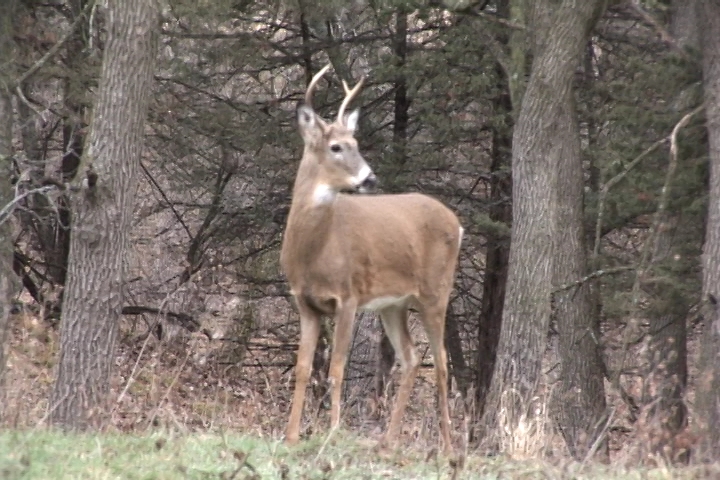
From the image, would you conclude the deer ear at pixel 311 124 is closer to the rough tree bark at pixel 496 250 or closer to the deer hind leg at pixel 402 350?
the deer hind leg at pixel 402 350

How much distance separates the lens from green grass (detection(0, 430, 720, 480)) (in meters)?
5.63

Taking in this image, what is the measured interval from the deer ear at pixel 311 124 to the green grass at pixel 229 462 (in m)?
2.95

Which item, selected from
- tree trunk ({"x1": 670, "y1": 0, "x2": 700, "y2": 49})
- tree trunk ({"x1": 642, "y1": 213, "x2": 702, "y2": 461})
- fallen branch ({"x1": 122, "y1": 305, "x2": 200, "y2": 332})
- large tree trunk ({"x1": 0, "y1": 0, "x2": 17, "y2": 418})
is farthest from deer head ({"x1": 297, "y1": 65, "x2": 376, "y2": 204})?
fallen branch ({"x1": 122, "y1": 305, "x2": 200, "y2": 332})

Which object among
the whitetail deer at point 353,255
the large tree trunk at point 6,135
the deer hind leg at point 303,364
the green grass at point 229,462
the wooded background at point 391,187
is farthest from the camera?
the large tree trunk at point 6,135

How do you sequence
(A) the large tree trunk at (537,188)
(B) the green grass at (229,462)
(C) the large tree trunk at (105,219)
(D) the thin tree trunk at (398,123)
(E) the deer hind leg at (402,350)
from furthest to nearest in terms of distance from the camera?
1. (D) the thin tree trunk at (398,123)
2. (E) the deer hind leg at (402,350)
3. (A) the large tree trunk at (537,188)
4. (C) the large tree trunk at (105,219)
5. (B) the green grass at (229,462)

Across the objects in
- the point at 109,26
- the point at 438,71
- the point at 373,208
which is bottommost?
the point at 373,208

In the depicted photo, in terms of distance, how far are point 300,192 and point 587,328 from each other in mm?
3684

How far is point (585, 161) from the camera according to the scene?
14.7 meters

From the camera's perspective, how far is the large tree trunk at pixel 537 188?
9.56 meters

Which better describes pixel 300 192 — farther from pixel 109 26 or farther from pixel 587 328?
pixel 587 328

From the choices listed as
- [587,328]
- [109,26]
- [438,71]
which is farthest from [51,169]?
[587,328]

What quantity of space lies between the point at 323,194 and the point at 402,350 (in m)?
1.59

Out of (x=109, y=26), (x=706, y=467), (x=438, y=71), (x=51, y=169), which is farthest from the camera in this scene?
(x=51, y=169)

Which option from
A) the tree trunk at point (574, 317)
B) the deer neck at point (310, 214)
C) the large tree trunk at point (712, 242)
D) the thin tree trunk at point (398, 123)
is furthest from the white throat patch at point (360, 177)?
the thin tree trunk at point (398, 123)
